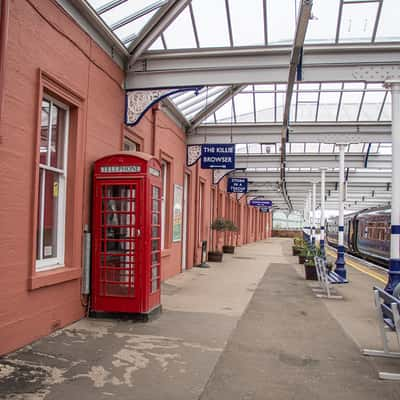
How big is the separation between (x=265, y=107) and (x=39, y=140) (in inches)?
429

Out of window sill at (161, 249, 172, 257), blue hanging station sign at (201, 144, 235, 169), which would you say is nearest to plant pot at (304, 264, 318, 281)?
blue hanging station sign at (201, 144, 235, 169)

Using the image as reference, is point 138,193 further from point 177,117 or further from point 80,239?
point 177,117

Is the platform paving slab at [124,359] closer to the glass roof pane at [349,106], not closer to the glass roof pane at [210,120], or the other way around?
the glass roof pane at [210,120]

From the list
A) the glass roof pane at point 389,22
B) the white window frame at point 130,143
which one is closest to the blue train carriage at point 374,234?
the glass roof pane at point 389,22

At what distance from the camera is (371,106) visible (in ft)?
49.9

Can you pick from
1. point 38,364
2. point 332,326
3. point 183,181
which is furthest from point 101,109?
point 183,181

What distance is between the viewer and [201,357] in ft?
19.3

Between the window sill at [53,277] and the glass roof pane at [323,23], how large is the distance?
6362 millimetres

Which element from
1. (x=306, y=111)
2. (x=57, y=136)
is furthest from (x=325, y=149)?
(x=57, y=136)

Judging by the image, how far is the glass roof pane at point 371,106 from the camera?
1470cm

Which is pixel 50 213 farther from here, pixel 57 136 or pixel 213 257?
pixel 213 257

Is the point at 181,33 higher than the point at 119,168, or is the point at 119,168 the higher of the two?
the point at 181,33

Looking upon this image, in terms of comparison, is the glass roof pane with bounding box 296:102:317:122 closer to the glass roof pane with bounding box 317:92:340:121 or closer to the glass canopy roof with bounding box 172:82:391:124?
the glass canopy roof with bounding box 172:82:391:124

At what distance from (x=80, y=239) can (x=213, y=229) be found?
46.4ft
